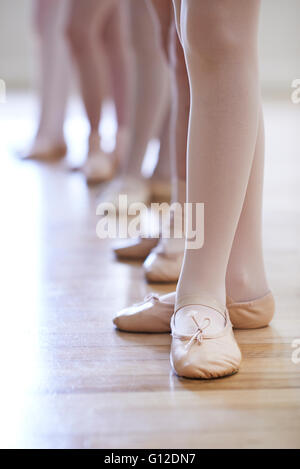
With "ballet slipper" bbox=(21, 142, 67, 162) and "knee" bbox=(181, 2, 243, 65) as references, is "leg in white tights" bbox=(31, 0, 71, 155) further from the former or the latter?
"knee" bbox=(181, 2, 243, 65)

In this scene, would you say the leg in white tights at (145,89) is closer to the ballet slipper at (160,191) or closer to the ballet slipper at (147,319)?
the ballet slipper at (160,191)

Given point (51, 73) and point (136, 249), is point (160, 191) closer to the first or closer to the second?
point (136, 249)

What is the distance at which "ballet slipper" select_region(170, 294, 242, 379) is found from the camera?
0.70m

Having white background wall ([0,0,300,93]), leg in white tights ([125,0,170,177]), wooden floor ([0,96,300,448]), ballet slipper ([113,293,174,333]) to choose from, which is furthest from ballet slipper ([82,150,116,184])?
white background wall ([0,0,300,93])

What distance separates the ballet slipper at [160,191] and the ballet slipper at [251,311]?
0.79 m

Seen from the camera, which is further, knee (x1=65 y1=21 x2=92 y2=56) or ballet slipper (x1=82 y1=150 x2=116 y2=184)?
knee (x1=65 y1=21 x2=92 y2=56)

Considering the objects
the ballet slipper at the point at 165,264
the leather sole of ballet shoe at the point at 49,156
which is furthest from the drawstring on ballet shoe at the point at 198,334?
the leather sole of ballet shoe at the point at 49,156

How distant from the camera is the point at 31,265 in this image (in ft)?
3.66

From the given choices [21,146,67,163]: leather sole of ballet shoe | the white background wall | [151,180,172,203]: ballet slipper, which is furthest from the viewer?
the white background wall

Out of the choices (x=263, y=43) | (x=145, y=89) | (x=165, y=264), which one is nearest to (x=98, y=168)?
(x=145, y=89)

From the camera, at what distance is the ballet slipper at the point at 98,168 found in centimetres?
193

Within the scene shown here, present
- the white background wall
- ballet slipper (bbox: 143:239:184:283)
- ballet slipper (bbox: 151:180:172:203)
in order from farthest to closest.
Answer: the white background wall → ballet slipper (bbox: 151:180:172:203) → ballet slipper (bbox: 143:239:184:283)

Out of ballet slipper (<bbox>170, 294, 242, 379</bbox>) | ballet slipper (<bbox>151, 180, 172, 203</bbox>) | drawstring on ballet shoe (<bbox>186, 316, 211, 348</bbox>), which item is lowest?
ballet slipper (<bbox>151, 180, 172, 203</bbox>)

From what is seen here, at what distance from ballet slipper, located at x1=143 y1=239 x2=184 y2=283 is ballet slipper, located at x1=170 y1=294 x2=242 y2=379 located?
266 mm
